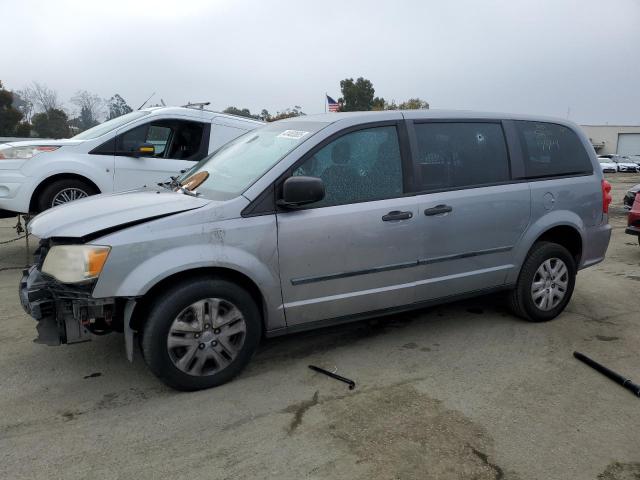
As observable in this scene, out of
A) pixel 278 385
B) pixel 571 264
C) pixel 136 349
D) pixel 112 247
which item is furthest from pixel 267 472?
pixel 571 264

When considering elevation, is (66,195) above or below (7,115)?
below

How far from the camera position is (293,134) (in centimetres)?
381

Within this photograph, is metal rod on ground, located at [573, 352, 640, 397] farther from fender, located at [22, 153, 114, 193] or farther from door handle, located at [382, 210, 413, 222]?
fender, located at [22, 153, 114, 193]

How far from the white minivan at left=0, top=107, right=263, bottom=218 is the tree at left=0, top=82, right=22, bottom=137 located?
3266 centimetres

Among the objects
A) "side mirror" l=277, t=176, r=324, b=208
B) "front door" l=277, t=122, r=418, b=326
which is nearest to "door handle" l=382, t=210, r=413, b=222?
"front door" l=277, t=122, r=418, b=326

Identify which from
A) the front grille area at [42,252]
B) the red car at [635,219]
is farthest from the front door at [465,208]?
the red car at [635,219]

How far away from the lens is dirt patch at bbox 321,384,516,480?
259cm

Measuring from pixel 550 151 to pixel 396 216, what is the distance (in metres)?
1.83

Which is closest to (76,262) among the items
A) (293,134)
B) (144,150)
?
(293,134)

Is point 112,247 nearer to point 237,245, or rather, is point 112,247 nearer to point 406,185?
point 237,245

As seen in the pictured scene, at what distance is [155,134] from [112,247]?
4.53m

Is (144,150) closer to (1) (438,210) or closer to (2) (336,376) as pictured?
(1) (438,210)

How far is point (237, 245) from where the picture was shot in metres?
3.27

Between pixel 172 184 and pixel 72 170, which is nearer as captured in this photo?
pixel 172 184
